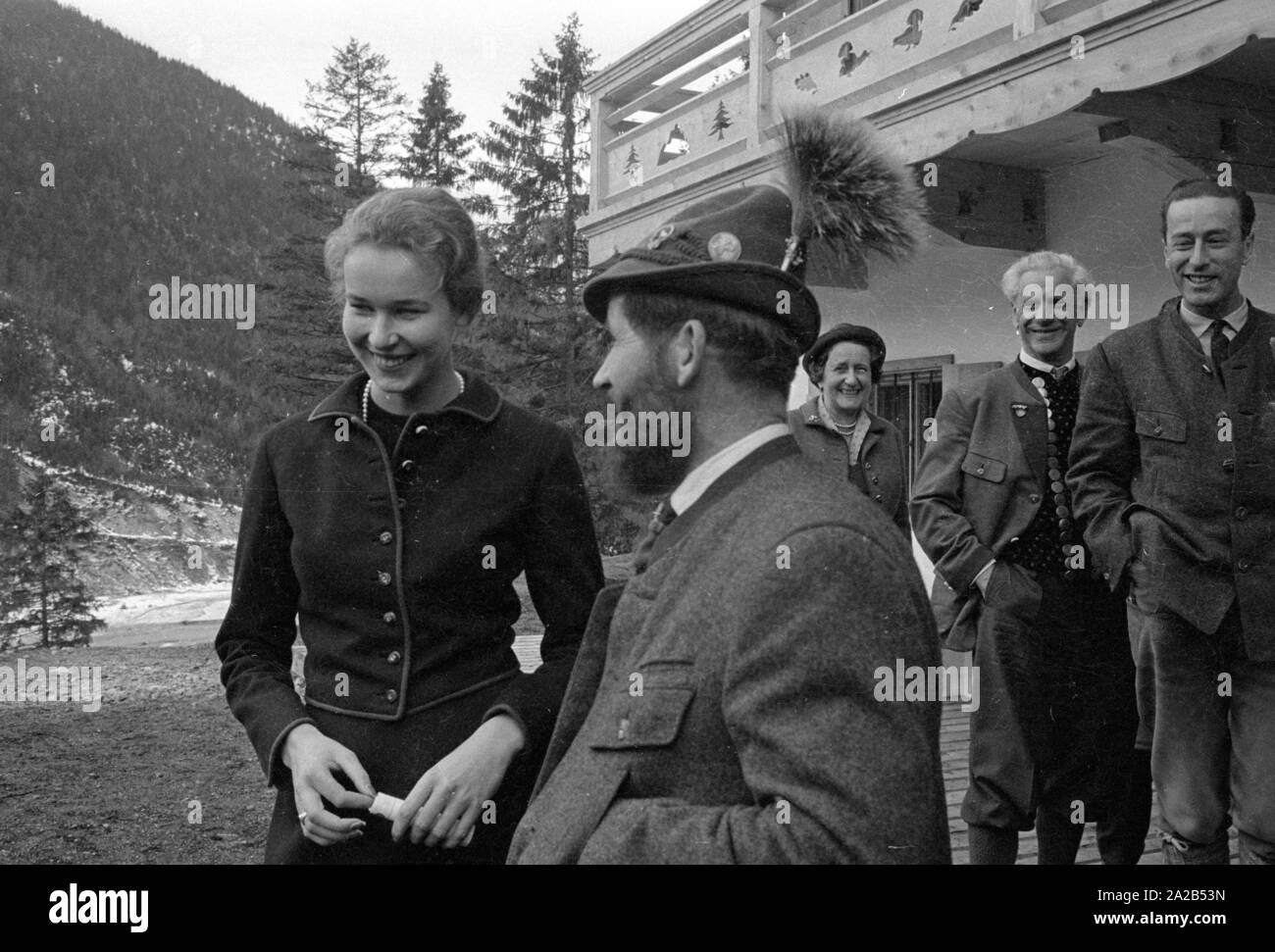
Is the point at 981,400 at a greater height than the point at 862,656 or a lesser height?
greater

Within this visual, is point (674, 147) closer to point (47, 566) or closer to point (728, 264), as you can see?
point (47, 566)

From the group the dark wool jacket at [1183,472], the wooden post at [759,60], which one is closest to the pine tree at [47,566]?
the dark wool jacket at [1183,472]

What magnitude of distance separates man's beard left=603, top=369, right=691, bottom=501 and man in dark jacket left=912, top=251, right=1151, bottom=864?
5.54 feet

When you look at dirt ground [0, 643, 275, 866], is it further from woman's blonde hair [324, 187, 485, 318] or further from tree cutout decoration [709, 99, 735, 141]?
tree cutout decoration [709, 99, 735, 141]

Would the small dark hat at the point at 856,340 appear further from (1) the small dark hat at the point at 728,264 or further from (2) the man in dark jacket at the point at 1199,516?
(1) the small dark hat at the point at 728,264

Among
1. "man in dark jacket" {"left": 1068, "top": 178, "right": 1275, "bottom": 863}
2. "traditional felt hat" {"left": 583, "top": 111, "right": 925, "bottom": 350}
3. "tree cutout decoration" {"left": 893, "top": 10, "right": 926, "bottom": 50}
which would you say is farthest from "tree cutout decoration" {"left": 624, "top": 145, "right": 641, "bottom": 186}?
"traditional felt hat" {"left": 583, "top": 111, "right": 925, "bottom": 350}

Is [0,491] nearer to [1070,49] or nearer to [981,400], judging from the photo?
[981,400]

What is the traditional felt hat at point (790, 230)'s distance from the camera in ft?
4.47

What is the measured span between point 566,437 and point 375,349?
0.35 meters

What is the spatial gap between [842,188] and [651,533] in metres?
0.53

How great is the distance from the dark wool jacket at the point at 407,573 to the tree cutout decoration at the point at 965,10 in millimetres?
3355

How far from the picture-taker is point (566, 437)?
1.88 m
